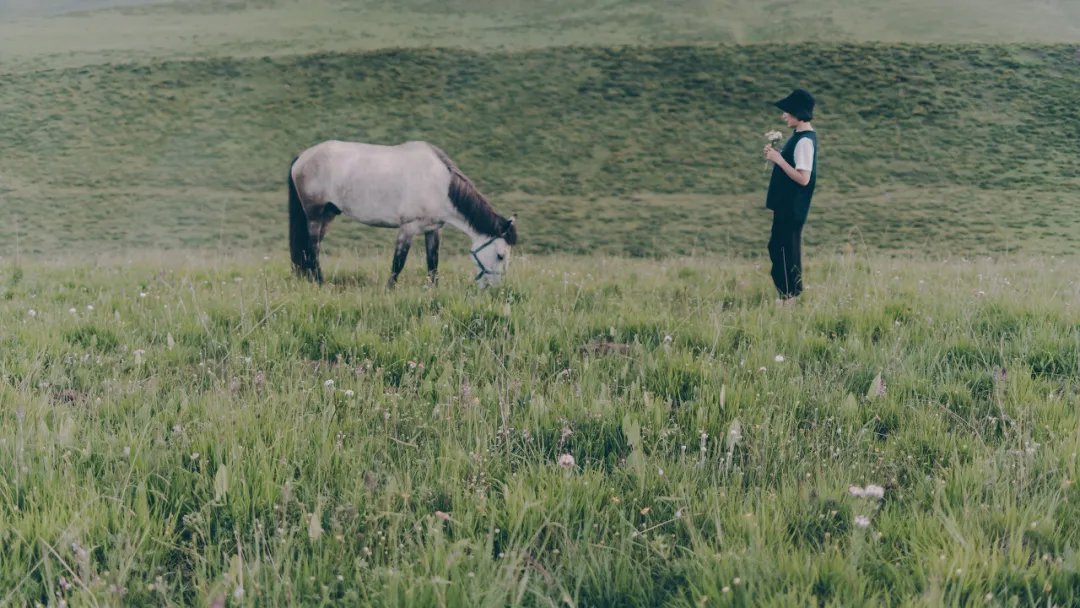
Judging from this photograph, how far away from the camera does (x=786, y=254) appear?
827 cm

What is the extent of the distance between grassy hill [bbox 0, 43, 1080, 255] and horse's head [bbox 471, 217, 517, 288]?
13.0 meters

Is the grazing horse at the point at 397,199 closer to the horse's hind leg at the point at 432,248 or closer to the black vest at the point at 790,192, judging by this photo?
the horse's hind leg at the point at 432,248

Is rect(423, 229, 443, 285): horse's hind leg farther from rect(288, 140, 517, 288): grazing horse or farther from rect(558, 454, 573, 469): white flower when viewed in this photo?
rect(558, 454, 573, 469): white flower

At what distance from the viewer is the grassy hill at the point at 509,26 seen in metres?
41.5

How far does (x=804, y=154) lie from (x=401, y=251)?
17.2 feet

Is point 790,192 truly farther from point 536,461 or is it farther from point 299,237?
point 299,237

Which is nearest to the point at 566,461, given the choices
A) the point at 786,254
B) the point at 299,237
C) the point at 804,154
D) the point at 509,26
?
the point at 804,154

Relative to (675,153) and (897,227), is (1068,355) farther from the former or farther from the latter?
(675,153)

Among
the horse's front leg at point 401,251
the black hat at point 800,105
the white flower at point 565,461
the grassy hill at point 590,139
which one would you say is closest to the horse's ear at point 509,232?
the horse's front leg at point 401,251

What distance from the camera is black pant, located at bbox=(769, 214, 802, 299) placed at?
820cm

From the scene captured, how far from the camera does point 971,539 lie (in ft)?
8.06

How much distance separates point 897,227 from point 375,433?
2565cm

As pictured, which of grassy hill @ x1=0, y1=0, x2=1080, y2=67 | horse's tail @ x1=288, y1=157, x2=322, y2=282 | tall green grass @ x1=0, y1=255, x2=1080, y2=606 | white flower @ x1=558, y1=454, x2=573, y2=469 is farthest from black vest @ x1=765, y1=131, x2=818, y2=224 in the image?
grassy hill @ x1=0, y1=0, x2=1080, y2=67

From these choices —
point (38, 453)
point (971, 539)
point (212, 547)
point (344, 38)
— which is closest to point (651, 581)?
point (971, 539)
